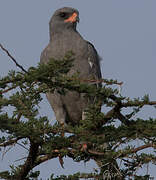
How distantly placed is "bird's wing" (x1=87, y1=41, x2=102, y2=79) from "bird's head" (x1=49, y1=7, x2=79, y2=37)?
80 centimetres

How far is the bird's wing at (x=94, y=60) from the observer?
8286 millimetres

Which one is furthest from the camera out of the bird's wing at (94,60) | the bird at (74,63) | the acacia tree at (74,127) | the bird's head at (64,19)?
the bird's head at (64,19)

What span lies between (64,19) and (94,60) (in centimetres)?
139

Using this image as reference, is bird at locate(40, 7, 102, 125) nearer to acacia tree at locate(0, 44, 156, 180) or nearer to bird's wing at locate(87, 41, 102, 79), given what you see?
bird's wing at locate(87, 41, 102, 79)

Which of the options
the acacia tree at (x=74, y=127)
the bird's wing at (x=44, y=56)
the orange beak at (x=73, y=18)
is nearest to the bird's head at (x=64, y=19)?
the orange beak at (x=73, y=18)

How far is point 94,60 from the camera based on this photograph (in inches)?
334

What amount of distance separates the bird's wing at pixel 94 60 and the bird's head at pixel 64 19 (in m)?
0.80

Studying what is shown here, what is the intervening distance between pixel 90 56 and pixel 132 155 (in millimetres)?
3644

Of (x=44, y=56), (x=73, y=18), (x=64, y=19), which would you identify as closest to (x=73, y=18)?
(x=73, y=18)

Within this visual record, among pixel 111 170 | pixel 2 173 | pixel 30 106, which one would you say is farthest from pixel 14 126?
pixel 111 170

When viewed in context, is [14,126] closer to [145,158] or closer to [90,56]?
[145,158]

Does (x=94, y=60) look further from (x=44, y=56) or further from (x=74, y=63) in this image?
(x=44, y=56)

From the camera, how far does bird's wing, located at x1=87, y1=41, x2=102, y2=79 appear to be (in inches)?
326

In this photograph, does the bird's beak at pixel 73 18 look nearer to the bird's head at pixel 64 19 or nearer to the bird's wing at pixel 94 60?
the bird's head at pixel 64 19
